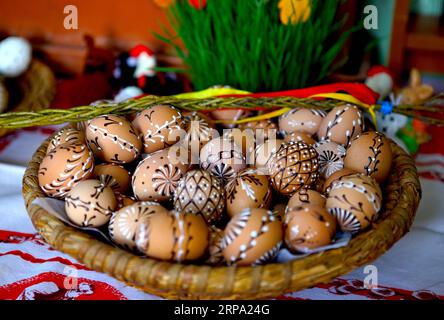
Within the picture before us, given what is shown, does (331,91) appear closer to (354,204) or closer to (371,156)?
(371,156)

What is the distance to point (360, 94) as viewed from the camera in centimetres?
99

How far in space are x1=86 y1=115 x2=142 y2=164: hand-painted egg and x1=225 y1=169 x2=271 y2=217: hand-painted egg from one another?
0.17 metres

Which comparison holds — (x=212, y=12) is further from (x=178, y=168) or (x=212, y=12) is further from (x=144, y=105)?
(x=178, y=168)

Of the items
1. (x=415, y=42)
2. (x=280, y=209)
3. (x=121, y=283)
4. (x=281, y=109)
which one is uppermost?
(x=415, y=42)

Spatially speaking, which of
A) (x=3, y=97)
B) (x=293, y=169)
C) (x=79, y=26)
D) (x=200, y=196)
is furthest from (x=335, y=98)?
(x=79, y=26)

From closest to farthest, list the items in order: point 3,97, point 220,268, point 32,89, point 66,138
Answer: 1. point 220,268
2. point 66,138
3. point 3,97
4. point 32,89

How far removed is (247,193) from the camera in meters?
0.74

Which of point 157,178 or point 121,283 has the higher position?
point 157,178

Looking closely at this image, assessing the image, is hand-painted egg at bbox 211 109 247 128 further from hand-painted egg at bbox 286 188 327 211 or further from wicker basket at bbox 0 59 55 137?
wicker basket at bbox 0 59 55 137

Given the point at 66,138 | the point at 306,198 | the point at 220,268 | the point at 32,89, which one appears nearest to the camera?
the point at 220,268

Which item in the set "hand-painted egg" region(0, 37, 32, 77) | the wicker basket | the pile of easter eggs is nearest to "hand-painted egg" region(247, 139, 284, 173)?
the pile of easter eggs

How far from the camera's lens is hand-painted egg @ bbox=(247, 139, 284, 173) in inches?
32.5

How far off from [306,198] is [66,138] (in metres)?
0.37
